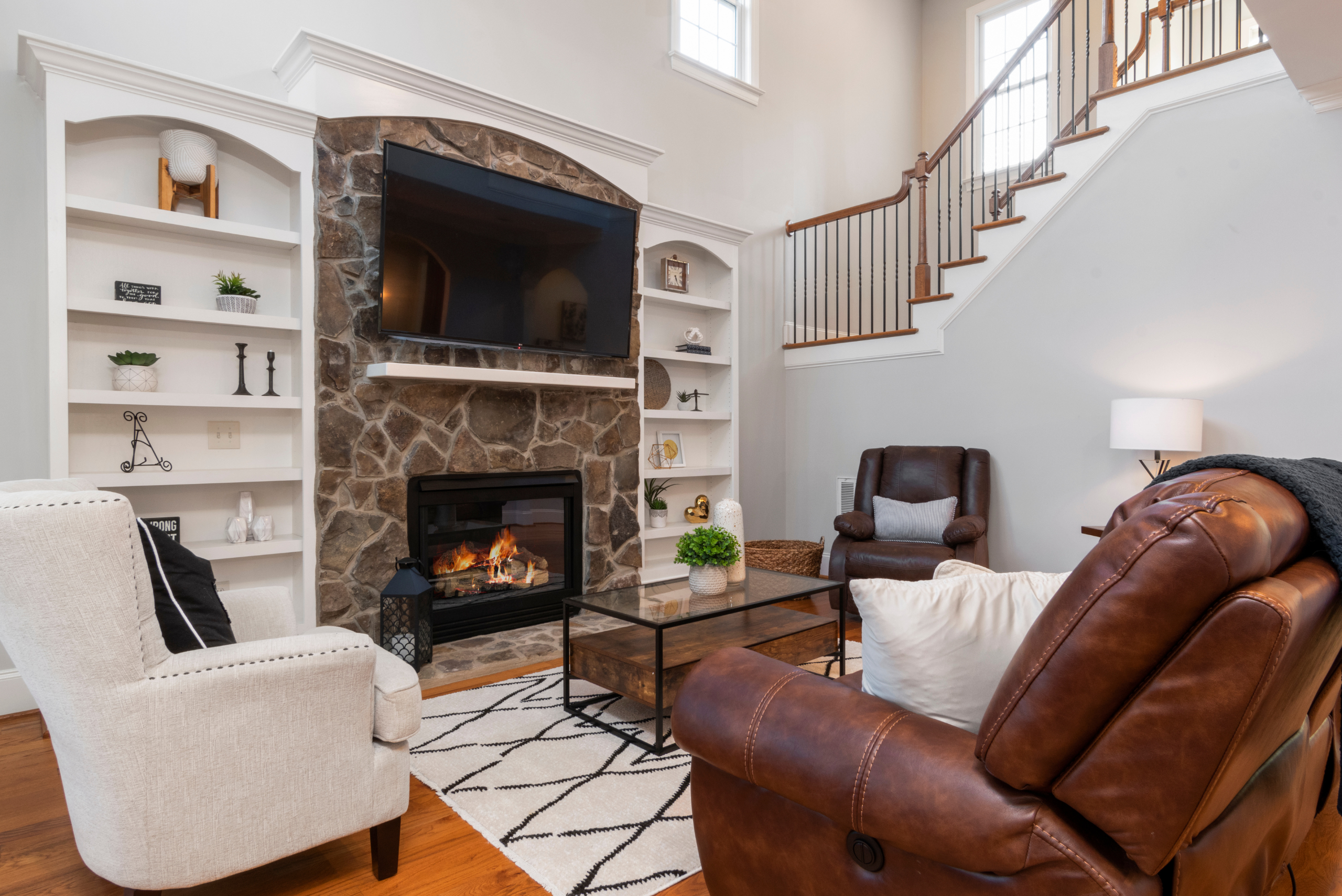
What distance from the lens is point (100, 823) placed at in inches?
57.4

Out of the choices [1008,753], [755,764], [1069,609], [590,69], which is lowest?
[755,764]

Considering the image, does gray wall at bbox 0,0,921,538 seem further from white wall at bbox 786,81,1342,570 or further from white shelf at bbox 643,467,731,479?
white wall at bbox 786,81,1342,570

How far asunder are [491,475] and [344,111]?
5.96 ft

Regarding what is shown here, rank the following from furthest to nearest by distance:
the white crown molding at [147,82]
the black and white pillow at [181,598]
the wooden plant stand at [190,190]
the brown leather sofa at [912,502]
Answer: the brown leather sofa at [912,502]
the wooden plant stand at [190,190]
the white crown molding at [147,82]
the black and white pillow at [181,598]

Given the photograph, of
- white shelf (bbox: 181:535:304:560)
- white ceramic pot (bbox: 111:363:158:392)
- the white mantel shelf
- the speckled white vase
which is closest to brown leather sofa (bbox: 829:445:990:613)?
the speckled white vase

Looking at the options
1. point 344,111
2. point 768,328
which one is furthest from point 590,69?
point 768,328

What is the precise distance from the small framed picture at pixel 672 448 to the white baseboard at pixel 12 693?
3.32 meters

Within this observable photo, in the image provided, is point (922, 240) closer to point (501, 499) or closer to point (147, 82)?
point (501, 499)

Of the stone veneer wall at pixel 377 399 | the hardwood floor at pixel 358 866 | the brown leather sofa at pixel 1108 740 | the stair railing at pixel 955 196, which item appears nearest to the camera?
the brown leather sofa at pixel 1108 740

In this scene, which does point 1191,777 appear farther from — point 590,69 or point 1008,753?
point 590,69

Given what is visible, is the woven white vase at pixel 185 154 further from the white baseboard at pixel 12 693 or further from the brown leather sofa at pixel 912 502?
the brown leather sofa at pixel 912 502

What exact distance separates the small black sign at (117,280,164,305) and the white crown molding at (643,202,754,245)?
2565 millimetres

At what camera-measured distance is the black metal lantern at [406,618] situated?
10.6ft

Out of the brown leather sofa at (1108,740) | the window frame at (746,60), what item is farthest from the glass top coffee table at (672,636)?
the window frame at (746,60)
